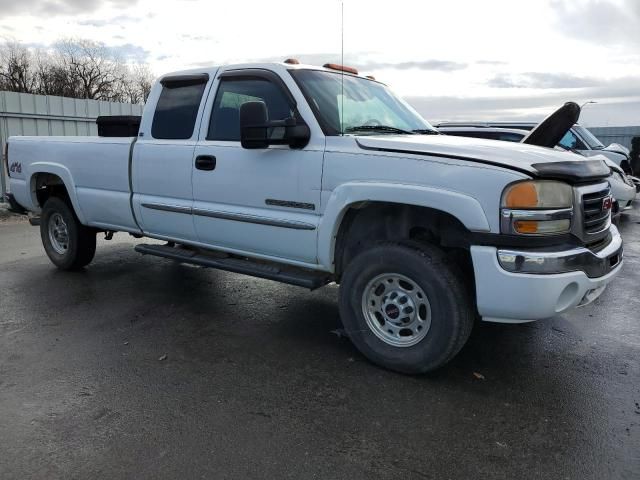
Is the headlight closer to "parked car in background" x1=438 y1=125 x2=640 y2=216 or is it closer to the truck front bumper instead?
the truck front bumper

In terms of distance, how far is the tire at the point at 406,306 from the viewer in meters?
3.40

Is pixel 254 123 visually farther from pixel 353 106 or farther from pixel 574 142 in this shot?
pixel 574 142

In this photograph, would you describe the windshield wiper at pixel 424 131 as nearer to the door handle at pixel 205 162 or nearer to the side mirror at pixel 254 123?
the side mirror at pixel 254 123

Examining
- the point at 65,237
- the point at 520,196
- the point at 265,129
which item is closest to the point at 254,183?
the point at 265,129

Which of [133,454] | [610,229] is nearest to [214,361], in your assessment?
[133,454]

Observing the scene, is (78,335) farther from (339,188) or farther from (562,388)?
(562,388)

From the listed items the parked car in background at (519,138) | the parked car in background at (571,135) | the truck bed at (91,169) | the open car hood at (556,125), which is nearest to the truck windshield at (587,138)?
the parked car in background at (571,135)

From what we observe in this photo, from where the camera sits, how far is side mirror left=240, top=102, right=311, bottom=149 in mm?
3836

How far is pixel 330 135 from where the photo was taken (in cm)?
391

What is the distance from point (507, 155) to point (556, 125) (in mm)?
1356

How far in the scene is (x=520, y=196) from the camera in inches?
122

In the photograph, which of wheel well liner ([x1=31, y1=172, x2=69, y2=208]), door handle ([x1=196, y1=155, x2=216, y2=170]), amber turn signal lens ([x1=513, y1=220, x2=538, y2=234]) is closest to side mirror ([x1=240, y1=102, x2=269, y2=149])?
door handle ([x1=196, y1=155, x2=216, y2=170])

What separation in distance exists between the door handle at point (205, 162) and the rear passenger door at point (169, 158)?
0.32 feet

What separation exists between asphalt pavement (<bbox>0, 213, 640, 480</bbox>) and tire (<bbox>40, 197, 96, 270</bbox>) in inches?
35.2
